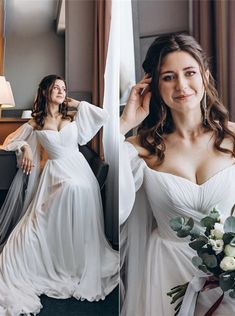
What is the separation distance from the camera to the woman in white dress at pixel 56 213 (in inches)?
66.5

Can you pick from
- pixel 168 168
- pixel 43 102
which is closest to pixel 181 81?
pixel 168 168

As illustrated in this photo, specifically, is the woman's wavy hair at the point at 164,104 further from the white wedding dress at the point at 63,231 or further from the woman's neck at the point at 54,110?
the woman's neck at the point at 54,110

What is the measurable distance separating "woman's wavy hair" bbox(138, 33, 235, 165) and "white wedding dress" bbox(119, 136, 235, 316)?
9 centimetres

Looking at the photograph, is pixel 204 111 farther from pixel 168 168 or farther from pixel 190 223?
pixel 190 223

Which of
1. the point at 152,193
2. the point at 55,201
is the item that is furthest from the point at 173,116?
the point at 55,201

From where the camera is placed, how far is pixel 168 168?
1761mm

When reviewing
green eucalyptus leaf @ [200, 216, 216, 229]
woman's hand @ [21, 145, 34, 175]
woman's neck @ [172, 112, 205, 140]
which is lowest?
green eucalyptus leaf @ [200, 216, 216, 229]

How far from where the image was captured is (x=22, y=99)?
1.77 metres

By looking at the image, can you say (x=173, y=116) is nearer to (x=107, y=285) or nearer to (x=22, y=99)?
(x=22, y=99)

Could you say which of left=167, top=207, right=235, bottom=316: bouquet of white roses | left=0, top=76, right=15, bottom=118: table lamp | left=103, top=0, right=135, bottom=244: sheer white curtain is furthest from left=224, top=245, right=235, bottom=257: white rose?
left=0, top=76, right=15, bottom=118: table lamp

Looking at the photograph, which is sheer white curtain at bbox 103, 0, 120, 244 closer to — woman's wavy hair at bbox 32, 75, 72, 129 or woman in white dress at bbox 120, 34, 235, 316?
woman in white dress at bbox 120, 34, 235, 316

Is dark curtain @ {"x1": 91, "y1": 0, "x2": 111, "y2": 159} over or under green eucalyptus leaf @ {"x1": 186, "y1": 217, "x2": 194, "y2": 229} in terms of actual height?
over

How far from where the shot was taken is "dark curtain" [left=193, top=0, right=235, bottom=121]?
5.91 ft

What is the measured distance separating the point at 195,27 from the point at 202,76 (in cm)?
22
